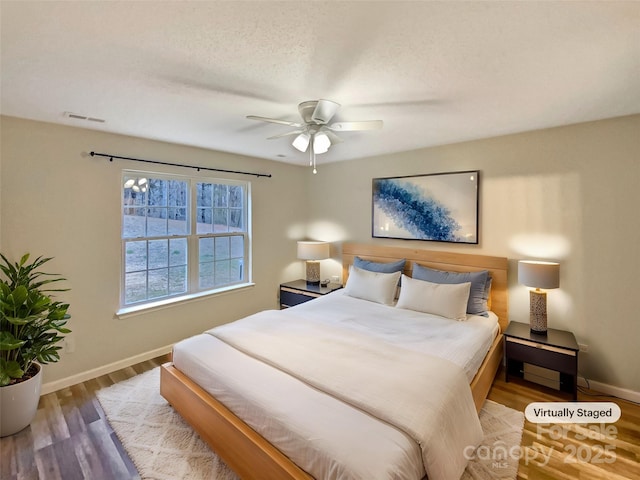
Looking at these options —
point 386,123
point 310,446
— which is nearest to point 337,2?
point 386,123

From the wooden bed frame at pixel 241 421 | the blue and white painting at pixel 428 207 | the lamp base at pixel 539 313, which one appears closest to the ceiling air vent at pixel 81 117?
the wooden bed frame at pixel 241 421

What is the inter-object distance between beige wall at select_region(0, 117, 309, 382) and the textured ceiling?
29cm

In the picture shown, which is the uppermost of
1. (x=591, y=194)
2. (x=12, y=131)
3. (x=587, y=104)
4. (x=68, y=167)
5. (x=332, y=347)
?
(x=587, y=104)

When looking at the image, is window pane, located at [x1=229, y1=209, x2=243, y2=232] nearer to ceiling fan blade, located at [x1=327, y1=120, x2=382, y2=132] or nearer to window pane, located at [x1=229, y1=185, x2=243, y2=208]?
window pane, located at [x1=229, y1=185, x2=243, y2=208]

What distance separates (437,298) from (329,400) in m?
1.71

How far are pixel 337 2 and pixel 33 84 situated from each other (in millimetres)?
1965

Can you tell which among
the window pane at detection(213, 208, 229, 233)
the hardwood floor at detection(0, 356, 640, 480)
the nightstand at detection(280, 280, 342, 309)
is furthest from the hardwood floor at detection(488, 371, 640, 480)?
the window pane at detection(213, 208, 229, 233)

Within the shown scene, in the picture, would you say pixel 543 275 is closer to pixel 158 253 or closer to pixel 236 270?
pixel 236 270

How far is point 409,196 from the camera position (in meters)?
3.64

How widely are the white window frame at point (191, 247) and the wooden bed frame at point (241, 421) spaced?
1.12m

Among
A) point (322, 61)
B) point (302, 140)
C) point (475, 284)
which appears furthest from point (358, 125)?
point (475, 284)

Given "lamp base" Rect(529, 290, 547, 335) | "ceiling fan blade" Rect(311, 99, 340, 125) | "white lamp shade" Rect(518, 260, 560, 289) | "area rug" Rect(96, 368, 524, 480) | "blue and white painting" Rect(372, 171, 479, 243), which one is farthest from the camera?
"blue and white painting" Rect(372, 171, 479, 243)

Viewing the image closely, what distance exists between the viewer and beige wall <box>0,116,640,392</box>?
2443 millimetres

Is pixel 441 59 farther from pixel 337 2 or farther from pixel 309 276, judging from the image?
pixel 309 276
